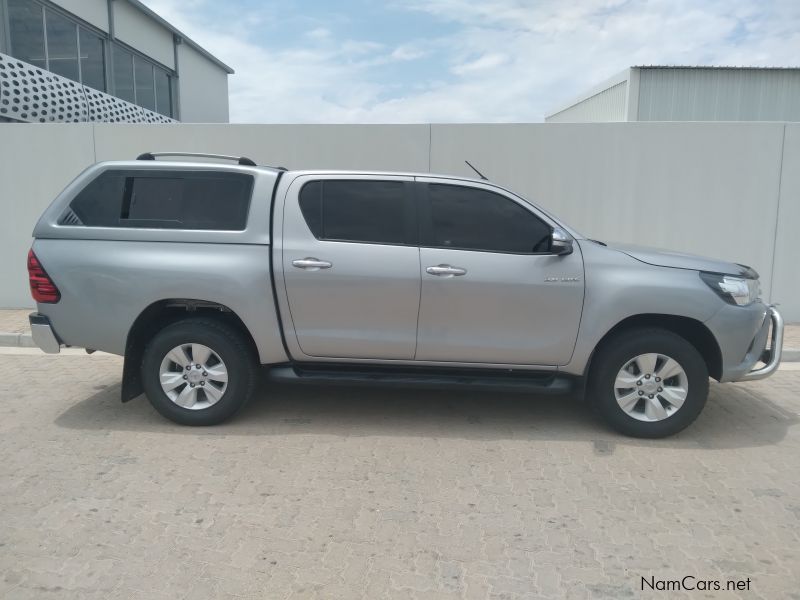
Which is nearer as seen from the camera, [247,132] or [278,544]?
[278,544]

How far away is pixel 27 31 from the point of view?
1521 cm

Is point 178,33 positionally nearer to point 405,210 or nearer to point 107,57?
point 107,57

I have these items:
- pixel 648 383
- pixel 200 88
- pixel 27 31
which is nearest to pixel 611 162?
pixel 648 383

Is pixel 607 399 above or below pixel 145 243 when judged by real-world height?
below

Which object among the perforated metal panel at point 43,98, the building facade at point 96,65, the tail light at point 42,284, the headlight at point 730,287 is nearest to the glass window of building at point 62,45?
the building facade at point 96,65

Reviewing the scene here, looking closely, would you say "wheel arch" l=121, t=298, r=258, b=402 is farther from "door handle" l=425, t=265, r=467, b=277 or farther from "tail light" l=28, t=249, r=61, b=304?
"door handle" l=425, t=265, r=467, b=277

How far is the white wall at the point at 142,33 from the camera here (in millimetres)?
19844

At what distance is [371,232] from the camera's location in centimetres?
461

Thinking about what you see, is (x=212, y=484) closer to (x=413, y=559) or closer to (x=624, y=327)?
(x=413, y=559)

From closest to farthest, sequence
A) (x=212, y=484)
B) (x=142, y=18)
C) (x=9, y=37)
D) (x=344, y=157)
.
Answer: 1. (x=212, y=484)
2. (x=344, y=157)
3. (x=9, y=37)
4. (x=142, y=18)

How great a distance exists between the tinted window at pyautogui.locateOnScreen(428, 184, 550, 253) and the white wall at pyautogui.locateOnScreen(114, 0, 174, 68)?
62.8 feet

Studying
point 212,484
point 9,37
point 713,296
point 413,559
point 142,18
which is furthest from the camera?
point 142,18

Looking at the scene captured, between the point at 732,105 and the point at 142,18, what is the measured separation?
19.3 metres

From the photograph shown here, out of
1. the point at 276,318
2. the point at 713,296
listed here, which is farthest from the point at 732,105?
the point at 276,318
